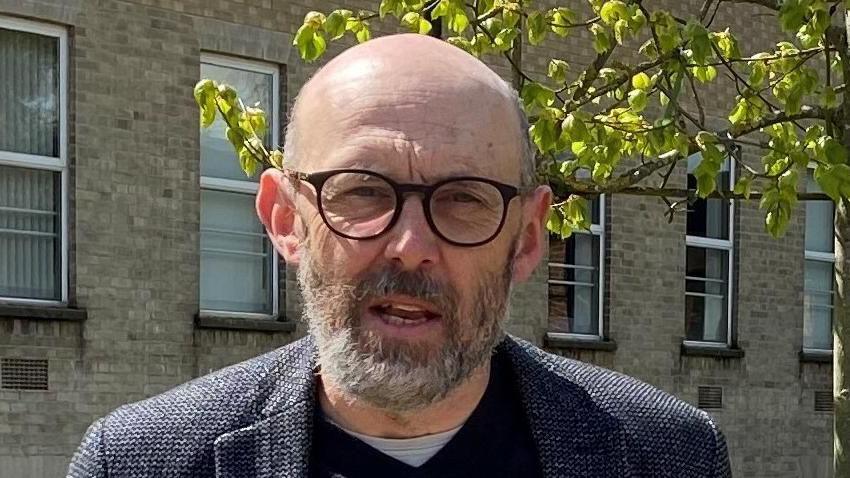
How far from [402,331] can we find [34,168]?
777cm

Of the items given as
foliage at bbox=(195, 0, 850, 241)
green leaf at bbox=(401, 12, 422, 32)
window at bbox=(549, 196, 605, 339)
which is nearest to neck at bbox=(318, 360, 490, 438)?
foliage at bbox=(195, 0, 850, 241)

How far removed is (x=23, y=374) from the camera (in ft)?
29.7

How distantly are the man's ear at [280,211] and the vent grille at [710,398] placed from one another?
11.9m

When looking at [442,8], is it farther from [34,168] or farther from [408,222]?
[34,168]

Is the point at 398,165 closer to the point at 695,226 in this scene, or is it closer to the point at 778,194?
the point at 778,194

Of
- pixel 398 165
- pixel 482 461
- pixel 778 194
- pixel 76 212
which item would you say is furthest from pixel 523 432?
pixel 76 212

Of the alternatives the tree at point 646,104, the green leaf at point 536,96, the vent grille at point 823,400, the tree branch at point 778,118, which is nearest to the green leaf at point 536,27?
the tree at point 646,104

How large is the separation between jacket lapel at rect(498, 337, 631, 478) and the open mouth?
0.34 m

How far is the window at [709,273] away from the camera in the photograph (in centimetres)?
1380

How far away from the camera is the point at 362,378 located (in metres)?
2.11

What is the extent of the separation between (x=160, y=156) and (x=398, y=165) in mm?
7889

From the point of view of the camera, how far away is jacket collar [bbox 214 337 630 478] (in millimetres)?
2172

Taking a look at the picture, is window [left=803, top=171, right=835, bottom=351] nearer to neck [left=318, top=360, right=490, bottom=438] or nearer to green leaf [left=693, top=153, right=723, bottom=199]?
green leaf [left=693, top=153, right=723, bottom=199]

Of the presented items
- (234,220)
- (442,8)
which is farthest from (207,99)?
(234,220)
